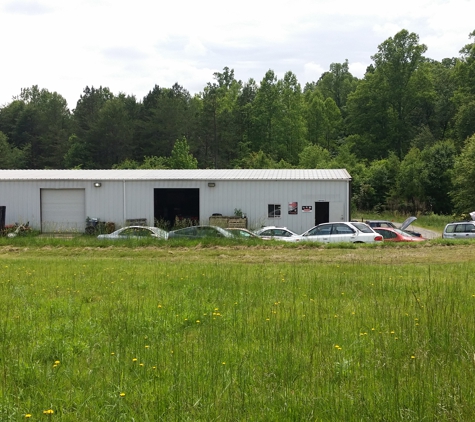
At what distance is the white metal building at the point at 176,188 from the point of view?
29891 millimetres

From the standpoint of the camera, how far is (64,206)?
3123 centimetres

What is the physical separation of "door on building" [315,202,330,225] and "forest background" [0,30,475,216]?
2990 centimetres

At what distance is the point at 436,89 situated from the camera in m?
85.7

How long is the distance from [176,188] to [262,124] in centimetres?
5233

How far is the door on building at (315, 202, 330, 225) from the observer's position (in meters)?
29.9

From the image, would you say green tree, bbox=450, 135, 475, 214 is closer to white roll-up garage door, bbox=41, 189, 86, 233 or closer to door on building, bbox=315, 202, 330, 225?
door on building, bbox=315, 202, 330, 225

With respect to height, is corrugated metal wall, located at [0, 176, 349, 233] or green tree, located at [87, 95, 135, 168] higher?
green tree, located at [87, 95, 135, 168]

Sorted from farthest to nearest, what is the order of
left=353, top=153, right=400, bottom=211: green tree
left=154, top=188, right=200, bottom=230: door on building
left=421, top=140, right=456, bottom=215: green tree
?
left=353, top=153, right=400, bottom=211: green tree, left=421, top=140, right=456, bottom=215: green tree, left=154, top=188, right=200, bottom=230: door on building

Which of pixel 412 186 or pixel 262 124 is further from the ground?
pixel 262 124

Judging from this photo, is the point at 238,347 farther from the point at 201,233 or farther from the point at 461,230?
the point at 461,230

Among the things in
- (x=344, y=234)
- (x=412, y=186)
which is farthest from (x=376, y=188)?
(x=344, y=234)

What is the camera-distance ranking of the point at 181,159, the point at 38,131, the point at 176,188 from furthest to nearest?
the point at 38,131
the point at 181,159
the point at 176,188

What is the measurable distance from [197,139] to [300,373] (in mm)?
70204

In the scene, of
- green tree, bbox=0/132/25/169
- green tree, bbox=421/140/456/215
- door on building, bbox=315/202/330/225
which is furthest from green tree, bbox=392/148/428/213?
green tree, bbox=0/132/25/169
